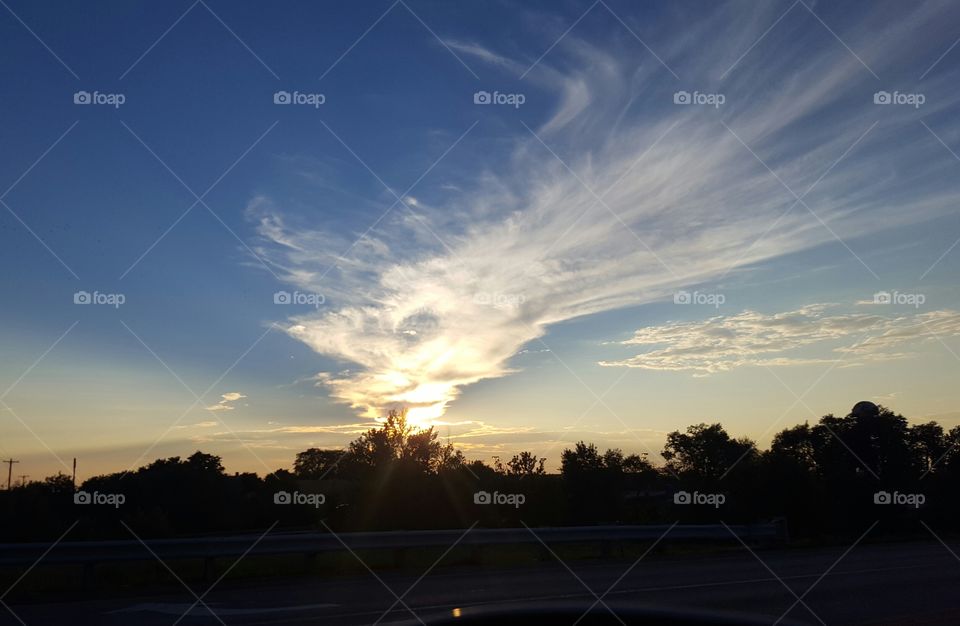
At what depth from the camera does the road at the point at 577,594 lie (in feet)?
36.8

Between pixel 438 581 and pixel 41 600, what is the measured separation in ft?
23.2

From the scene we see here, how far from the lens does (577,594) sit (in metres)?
13.1

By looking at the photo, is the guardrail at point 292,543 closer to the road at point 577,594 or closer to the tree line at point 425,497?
the road at point 577,594

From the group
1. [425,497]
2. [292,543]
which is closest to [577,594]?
[292,543]

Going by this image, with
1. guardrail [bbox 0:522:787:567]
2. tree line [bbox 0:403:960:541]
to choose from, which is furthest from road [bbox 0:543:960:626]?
tree line [bbox 0:403:960:541]

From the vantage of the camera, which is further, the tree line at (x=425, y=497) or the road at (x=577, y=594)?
the tree line at (x=425, y=497)

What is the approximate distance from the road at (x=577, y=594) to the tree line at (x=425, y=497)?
8.07 meters

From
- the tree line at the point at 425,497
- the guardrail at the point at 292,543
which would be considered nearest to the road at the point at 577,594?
the guardrail at the point at 292,543

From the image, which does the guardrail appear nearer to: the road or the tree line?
the road

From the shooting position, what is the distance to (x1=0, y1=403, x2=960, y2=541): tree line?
87.8 feet

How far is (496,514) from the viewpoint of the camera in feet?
90.9

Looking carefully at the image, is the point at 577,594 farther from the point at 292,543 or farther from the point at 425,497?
the point at 425,497

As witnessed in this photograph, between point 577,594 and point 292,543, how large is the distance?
7.22m

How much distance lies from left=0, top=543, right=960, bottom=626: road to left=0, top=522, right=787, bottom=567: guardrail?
1093 mm
